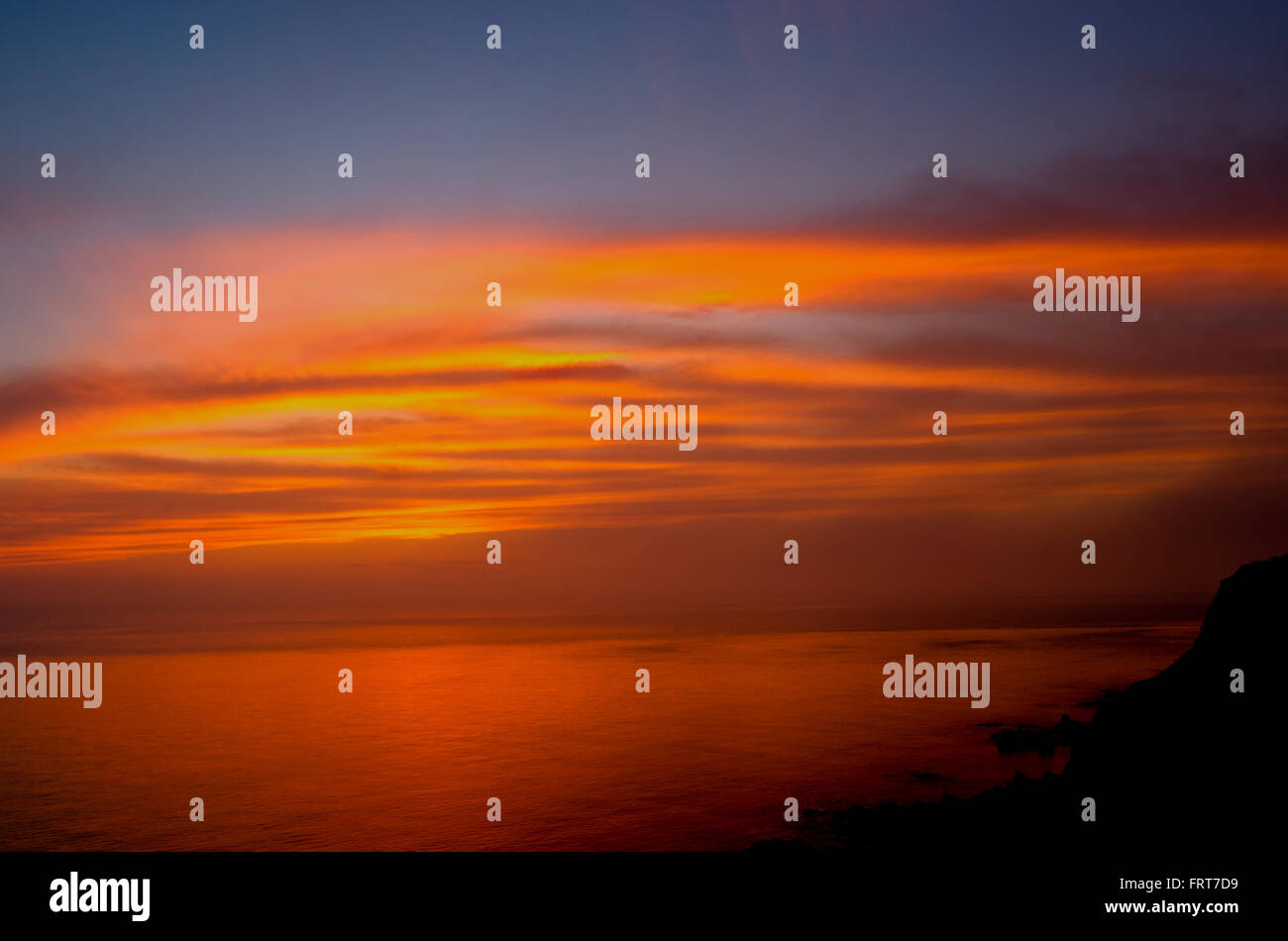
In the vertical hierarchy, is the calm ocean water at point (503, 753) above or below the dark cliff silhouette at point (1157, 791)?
below

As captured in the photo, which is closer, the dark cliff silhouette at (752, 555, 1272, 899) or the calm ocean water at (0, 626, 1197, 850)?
the dark cliff silhouette at (752, 555, 1272, 899)

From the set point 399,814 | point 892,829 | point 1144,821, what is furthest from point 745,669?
point 1144,821

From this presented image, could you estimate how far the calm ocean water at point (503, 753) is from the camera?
4328cm

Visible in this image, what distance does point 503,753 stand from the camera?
62188mm

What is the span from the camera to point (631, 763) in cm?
5606

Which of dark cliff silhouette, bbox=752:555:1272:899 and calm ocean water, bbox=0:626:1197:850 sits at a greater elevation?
dark cliff silhouette, bbox=752:555:1272:899

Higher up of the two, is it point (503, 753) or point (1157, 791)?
point (1157, 791)

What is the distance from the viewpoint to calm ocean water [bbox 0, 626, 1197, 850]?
43.3 metres

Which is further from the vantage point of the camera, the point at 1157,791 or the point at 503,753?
the point at 503,753

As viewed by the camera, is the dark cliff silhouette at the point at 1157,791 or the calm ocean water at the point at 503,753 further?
the calm ocean water at the point at 503,753
